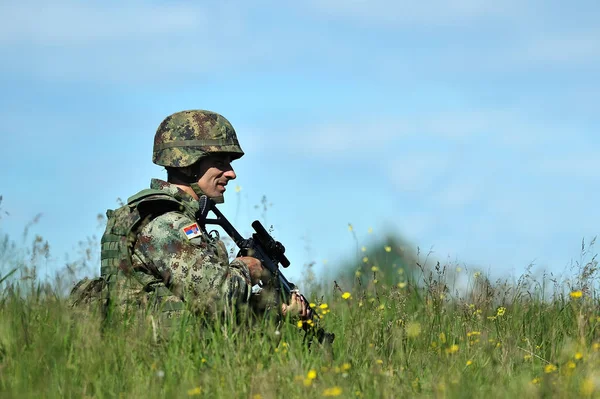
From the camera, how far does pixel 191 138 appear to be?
7.01 m

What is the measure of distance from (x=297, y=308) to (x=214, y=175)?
133 centimetres

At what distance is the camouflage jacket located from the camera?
6219mm

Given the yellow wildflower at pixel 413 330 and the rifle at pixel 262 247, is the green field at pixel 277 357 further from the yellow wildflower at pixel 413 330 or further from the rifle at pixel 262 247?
the rifle at pixel 262 247

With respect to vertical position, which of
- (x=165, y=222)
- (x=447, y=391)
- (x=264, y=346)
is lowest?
(x=447, y=391)

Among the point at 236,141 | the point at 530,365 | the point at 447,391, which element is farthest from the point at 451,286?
the point at 447,391

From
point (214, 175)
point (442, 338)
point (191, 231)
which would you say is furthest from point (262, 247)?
point (442, 338)

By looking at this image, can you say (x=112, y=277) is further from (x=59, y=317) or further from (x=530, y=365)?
(x=530, y=365)

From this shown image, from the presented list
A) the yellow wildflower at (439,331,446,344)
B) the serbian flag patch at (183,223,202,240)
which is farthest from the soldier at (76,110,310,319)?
the yellow wildflower at (439,331,446,344)

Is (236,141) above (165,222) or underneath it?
above

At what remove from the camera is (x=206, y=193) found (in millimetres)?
6996

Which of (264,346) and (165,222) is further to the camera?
(165,222)

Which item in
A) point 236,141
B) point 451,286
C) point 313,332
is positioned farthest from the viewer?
point 451,286

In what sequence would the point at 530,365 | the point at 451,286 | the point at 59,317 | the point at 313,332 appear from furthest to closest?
1. the point at 451,286
2. the point at 313,332
3. the point at 530,365
4. the point at 59,317

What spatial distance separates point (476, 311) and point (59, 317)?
3920mm
